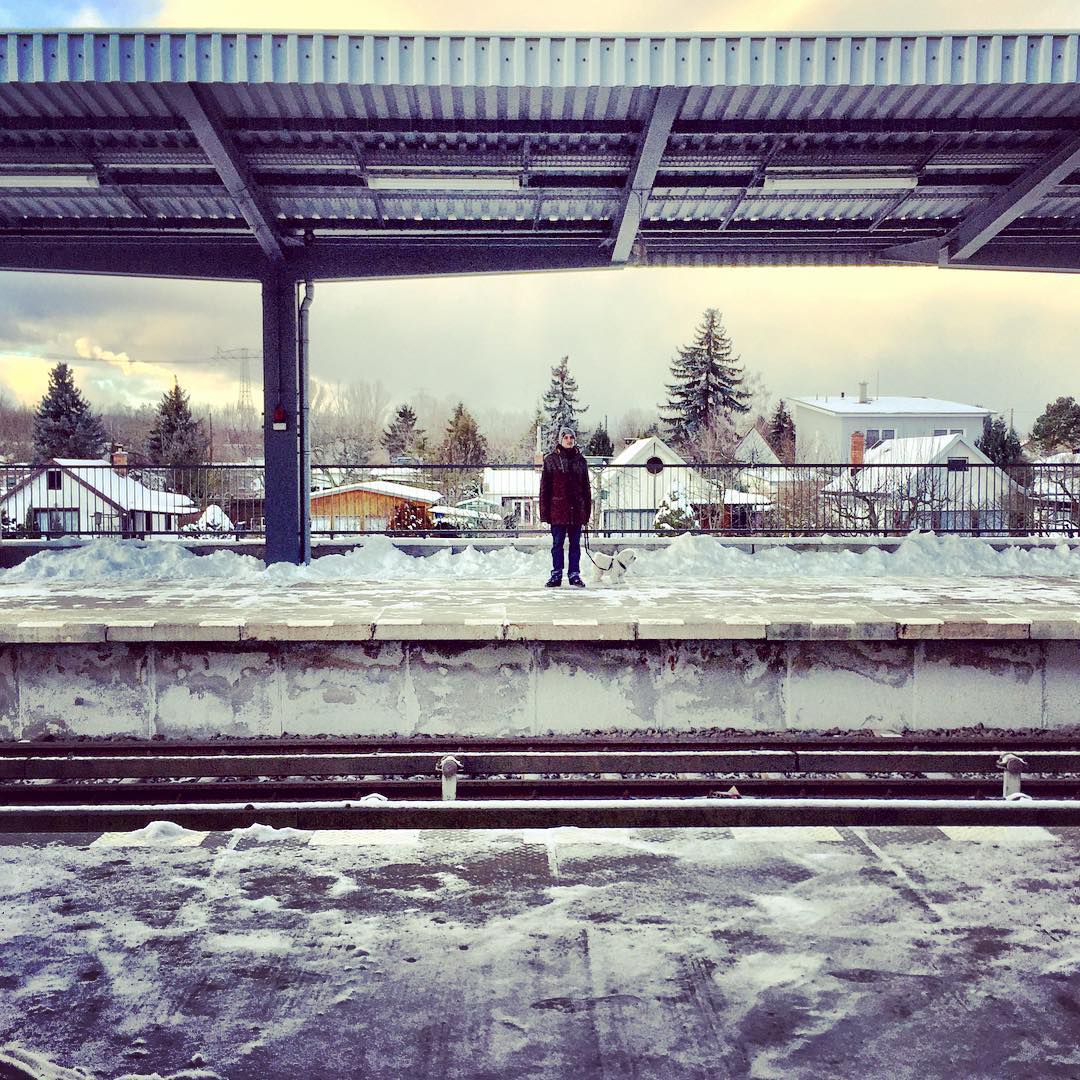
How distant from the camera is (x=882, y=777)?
707 centimetres

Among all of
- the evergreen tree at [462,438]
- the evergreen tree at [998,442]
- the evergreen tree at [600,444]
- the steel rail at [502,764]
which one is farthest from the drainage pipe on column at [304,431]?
the evergreen tree at [462,438]

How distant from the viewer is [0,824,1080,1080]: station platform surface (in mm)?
3490

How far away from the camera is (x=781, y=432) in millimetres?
77312

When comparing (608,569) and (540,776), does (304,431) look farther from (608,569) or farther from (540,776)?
(540,776)

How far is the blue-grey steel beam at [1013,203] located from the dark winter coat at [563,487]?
5721 mm

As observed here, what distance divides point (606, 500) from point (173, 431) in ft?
199

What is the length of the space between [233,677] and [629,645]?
12.1 feet

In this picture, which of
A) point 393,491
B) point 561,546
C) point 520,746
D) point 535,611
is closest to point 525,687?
point 535,611

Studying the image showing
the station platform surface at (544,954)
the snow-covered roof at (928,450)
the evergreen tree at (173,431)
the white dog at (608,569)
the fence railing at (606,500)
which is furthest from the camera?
the evergreen tree at (173,431)

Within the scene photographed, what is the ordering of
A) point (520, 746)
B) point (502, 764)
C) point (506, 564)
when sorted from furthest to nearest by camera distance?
point (506, 564), point (520, 746), point (502, 764)

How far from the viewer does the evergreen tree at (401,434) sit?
82.9 metres

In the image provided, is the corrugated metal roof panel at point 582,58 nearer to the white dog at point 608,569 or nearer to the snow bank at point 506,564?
the white dog at point 608,569

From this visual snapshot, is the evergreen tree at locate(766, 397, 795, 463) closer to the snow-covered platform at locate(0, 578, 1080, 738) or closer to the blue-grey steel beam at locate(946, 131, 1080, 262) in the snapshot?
the blue-grey steel beam at locate(946, 131, 1080, 262)

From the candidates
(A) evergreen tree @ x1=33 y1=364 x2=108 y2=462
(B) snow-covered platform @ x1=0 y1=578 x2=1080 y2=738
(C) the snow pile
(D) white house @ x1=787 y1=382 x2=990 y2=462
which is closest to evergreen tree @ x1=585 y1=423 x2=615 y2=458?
(D) white house @ x1=787 y1=382 x2=990 y2=462
